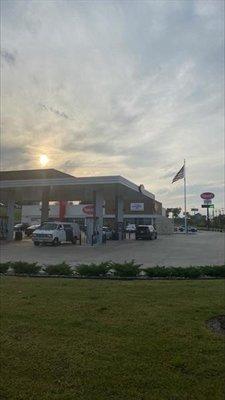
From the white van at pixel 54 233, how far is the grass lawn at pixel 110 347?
2508 centimetres

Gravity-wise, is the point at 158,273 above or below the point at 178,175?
below

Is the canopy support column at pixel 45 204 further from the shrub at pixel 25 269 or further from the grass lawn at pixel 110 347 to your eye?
the grass lawn at pixel 110 347

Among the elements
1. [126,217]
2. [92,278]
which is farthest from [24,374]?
[126,217]

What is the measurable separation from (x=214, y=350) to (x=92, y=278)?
7.60 meters

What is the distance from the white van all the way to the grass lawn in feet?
82.3

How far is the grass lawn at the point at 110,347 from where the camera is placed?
4.75 m

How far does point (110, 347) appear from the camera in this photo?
236 inches

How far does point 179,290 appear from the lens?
10.3 metres

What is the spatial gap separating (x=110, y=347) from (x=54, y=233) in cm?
2943

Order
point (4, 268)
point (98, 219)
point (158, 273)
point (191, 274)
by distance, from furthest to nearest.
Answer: point (98, 219), point (4, 268), point (158, 273), point (191, 274)

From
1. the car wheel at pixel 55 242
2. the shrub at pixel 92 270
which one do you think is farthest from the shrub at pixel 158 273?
the car wheel at pixel 55 242

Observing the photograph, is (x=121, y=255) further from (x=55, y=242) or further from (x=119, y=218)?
(x=119, y=218)

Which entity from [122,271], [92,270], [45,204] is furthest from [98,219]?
[122,271]

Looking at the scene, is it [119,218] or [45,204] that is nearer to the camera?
[45,204]
